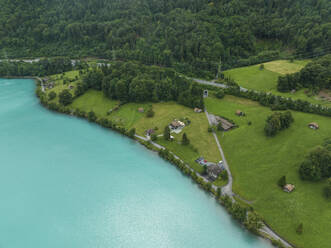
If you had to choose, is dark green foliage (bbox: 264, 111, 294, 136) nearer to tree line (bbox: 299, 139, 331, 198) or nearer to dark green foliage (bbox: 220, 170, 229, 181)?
tree line (bbox: 299, 139, 331, 198)

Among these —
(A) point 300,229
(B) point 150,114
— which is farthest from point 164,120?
(A) point 300,229

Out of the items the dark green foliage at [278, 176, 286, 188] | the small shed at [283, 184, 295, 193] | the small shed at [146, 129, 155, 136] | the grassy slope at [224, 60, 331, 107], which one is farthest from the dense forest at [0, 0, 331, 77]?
the small shed at [283, 184, 295, 193]

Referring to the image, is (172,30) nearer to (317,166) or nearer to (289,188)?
(317,166)

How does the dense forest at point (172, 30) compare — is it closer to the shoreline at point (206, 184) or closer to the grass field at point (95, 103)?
the grass field at point (95, 103)

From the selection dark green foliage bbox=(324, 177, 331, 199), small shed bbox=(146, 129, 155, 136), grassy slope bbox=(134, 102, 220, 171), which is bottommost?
small shed bbox=(146, 129, 155, 136)

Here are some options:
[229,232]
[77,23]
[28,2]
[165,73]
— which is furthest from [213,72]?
[28,2]

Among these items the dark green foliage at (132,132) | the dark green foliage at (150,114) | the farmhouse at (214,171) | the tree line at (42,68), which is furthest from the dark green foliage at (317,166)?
the tree line at (42,68)
